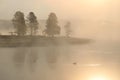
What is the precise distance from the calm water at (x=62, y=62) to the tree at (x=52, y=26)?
34.9 inches

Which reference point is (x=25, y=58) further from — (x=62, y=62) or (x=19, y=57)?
(x=62, y=62)

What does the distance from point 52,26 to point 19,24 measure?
123 cm

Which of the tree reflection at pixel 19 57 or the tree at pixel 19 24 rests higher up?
the tree at pixel 19 24

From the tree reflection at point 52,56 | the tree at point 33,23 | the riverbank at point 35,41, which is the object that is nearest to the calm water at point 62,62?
the tree reflection at point 52,56

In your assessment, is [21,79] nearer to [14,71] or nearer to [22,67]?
[14,71]

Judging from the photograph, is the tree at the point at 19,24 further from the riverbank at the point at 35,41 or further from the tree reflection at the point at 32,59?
the tree reflection at the point at 32,59

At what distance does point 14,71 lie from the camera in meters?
9.88

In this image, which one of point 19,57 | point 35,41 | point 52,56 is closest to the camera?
point 19,57

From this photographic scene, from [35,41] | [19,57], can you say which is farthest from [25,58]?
[35,41]

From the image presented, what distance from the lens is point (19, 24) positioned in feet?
42.5

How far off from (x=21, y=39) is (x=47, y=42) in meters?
1.27

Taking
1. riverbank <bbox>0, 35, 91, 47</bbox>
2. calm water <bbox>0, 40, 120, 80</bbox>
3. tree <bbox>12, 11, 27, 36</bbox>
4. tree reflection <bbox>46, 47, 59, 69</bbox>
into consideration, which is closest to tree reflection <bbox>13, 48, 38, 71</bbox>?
calm water <bbox>0, 40, 120, 80</bbox>

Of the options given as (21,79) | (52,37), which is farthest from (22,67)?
(52,37)

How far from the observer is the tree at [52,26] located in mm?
12680
